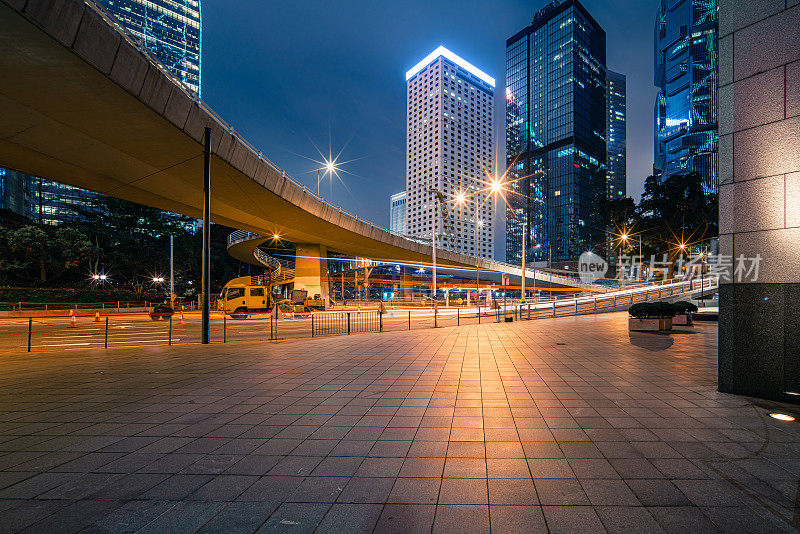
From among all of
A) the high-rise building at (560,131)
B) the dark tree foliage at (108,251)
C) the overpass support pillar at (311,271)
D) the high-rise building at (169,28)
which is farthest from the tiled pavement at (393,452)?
the high-rise building at (169,28)

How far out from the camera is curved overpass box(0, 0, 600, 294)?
1050cm

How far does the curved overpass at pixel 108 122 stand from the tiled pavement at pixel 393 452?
9.96m

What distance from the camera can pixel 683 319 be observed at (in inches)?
692

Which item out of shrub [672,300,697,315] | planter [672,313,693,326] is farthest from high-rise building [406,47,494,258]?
planter [672,313,693,326]

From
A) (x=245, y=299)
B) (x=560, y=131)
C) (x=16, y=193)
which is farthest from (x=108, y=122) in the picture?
(x=560, y=131)

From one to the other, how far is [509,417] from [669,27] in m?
287

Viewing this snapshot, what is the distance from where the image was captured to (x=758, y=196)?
6262 millimetres

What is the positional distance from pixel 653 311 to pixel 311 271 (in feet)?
116

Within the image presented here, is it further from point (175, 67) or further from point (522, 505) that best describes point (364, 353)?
point (175, 67)

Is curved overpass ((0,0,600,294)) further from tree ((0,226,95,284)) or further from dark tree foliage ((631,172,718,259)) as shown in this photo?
dark tree foliage ((631,172,718,259))

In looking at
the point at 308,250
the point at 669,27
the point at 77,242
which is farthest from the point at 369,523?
the point at 669,27

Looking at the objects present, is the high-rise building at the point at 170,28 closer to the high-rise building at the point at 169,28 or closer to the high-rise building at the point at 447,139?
the high-rise building at the point at 169,28

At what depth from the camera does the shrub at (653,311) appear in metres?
15.6

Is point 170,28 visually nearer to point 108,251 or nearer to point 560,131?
point 108,251
